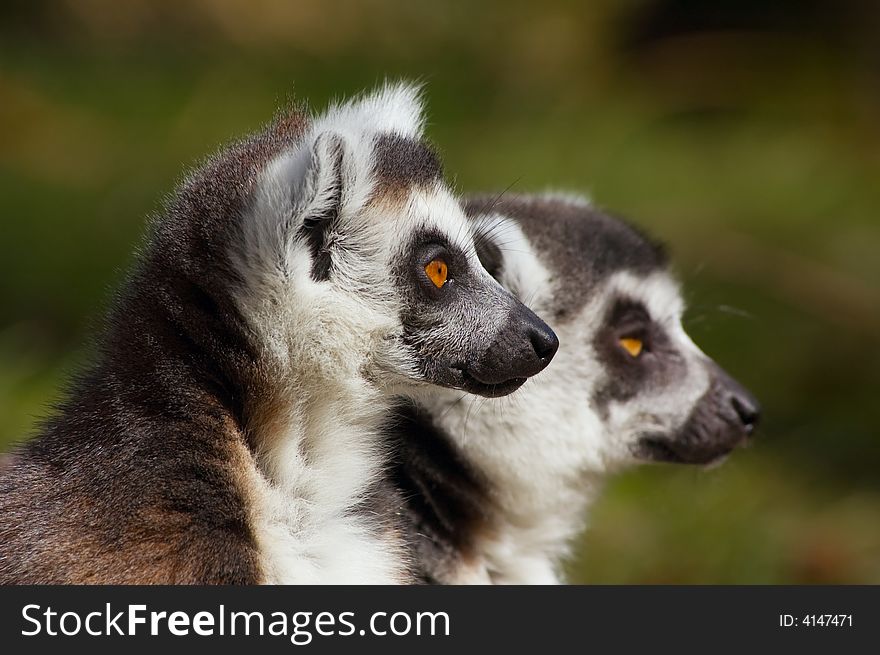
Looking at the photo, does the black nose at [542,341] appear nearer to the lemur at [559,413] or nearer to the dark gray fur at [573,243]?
the lemur at [559,413]

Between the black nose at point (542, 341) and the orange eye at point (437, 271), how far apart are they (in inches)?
10.0

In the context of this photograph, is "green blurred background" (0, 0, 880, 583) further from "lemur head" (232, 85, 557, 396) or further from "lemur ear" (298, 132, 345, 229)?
"lemur ear" (298, 132, 345, 229)

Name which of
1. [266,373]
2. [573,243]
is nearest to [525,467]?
[573,243]

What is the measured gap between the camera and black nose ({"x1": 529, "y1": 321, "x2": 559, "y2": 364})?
2.82m

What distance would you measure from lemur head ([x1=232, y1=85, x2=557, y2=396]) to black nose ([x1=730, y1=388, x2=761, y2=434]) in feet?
4.12

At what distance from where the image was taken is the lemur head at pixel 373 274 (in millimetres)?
2557

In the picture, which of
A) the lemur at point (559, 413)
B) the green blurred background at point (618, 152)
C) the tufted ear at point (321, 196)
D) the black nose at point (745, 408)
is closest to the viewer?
the tufted ear at point (321, 196)

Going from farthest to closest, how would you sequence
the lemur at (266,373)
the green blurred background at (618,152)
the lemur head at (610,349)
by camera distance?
the green blurred background at (618,152)
the lemur head at (610,349)
the lemur at (266,373)

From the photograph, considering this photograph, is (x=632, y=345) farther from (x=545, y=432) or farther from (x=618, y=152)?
(x=618, y=152)

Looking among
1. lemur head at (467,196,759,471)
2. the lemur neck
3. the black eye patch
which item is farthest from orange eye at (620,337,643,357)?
the black eye patch

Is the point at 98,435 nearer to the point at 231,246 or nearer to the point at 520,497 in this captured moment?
the point at 231,246

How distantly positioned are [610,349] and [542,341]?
100 centimetres

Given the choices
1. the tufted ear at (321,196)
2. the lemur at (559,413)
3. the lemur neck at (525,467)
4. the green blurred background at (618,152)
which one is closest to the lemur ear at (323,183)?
the tufted ear at (321,196)

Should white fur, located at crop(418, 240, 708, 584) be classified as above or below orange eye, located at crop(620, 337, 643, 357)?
below
